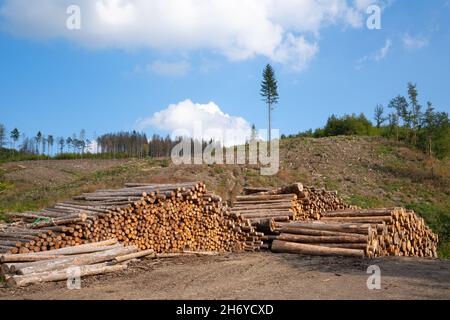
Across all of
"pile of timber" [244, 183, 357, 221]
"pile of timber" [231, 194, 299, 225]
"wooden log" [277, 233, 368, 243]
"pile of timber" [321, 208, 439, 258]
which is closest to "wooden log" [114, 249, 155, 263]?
"pile of timber" [231, 194, 299, 225]

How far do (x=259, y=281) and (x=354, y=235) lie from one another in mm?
4252

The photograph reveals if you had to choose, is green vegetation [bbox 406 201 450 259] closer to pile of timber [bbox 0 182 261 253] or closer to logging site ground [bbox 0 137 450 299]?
logging site ground [bbox 0 137 450 299]

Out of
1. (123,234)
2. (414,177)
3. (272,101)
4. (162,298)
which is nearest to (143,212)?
(123,234)

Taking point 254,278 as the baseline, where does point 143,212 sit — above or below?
above

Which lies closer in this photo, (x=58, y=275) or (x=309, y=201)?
(x=58, y=275)

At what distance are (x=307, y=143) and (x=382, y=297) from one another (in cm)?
3561

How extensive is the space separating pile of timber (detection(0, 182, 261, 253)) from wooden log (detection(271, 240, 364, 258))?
749 mm

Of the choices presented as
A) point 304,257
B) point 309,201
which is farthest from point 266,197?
point 304,257

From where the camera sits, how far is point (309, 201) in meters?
15.0

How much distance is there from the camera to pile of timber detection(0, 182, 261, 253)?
9750 mm

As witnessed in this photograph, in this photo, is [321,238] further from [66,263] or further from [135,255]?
[66,263]

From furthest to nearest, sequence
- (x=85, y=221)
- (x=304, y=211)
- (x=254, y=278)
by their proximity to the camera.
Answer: (x=304, y=211) < (x=85, y=221) < (x=254, y=278)

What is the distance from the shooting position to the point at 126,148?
319 ft
